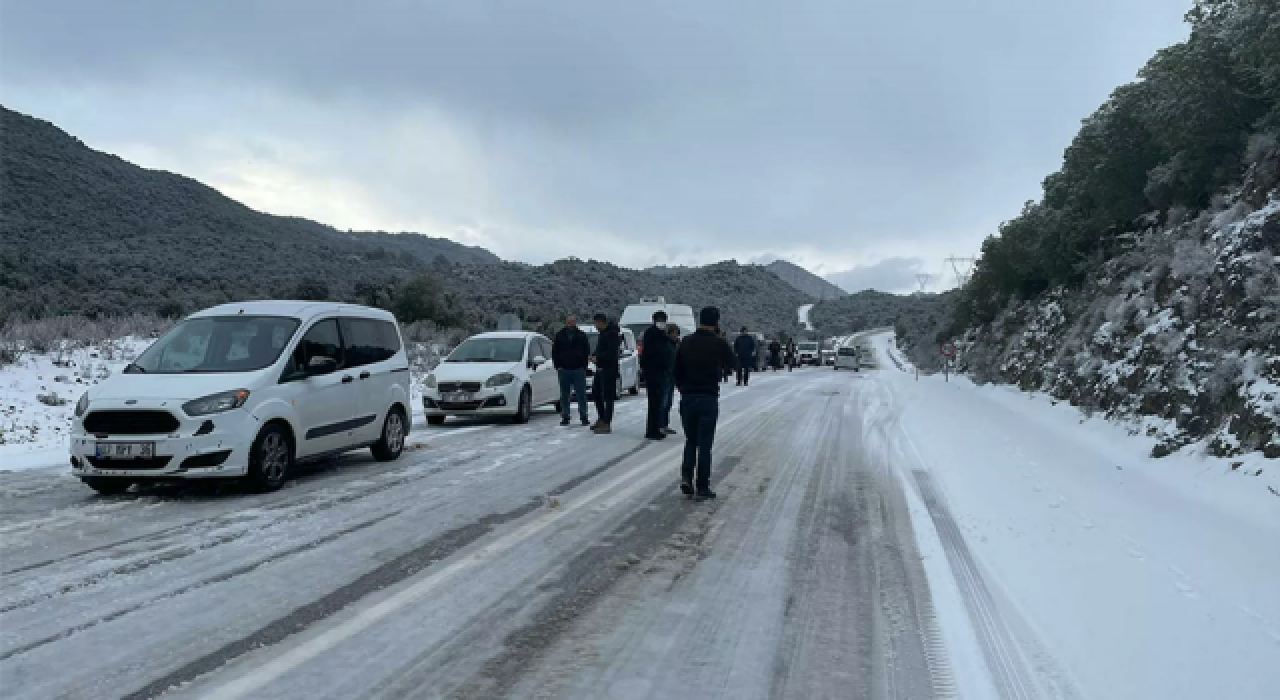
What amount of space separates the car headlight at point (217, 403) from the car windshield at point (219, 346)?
49 centimetres

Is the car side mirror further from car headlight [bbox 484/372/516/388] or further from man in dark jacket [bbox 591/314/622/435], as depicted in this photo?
car headlight [bbox 484/372/516/388]

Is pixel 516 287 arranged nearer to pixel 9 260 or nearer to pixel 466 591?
pixel 9 260

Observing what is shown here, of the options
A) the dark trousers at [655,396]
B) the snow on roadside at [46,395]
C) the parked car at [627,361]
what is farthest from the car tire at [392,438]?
the parked car at [627,361]

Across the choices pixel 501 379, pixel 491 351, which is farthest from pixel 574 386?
pixel 491 351

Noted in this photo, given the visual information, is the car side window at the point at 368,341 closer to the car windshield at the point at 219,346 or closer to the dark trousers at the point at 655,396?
the car windshield at the point at 219,346

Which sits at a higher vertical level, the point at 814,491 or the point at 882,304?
the point at 882,304

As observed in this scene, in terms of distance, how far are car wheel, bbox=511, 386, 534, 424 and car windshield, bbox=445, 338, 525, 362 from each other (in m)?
0.72

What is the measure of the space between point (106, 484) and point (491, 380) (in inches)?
292

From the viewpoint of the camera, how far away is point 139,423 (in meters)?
8.04

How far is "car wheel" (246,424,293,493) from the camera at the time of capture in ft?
27.6

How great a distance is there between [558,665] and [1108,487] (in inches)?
266

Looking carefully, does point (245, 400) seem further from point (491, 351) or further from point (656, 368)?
point (491, 351)

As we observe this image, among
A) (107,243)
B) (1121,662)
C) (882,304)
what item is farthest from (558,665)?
(882,304)

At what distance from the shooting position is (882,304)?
596ft
